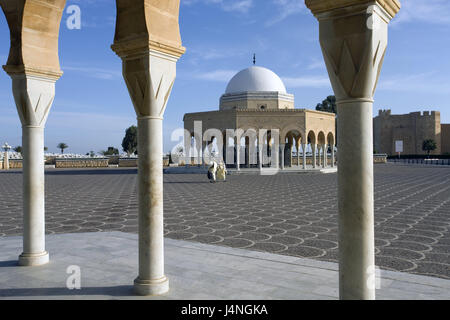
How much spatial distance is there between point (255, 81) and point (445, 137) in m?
36.7

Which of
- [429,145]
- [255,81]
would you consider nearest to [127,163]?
[255,81]

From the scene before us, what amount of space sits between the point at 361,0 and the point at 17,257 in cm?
447

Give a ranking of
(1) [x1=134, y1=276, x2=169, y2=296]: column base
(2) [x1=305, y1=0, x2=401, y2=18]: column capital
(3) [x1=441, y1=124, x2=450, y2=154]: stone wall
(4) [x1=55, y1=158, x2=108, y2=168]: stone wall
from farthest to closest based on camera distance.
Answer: (3) [x1=441, y1=124, x2=450, y2=154]: stone wall, (4) [x1=55, y1=158, x2=108, y2=168]: stone wall, (1) [x1=134, y1=276, x2=169, y2=296]: column base, (2) [x1=305, y1=0, x2=401, y2=18]: column capital

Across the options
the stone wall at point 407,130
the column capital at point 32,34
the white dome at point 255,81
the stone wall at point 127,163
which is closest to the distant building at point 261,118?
the white dome at point 255,81

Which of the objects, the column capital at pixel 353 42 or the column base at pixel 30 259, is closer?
the column capital at pixel 353 42

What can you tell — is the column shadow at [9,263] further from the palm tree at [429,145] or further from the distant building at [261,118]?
the palm tree at [429,145]

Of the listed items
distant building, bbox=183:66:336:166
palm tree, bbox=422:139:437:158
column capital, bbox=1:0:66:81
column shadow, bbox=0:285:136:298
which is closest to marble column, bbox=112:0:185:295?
column shadow, bbox=0:285:136:298

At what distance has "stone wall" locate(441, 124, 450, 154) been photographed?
53253 mm

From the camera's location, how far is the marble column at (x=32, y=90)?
13.7 ft

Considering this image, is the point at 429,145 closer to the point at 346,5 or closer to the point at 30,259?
the point at 30,259

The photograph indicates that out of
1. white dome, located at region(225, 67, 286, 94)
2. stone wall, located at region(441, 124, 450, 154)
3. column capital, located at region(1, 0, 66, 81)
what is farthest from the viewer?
stone wall, located at region(441, 124, 450, 154)

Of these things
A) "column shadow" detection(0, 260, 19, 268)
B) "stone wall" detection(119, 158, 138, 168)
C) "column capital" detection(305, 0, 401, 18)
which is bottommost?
"column shadow" detection(0, 260, 19, 268)

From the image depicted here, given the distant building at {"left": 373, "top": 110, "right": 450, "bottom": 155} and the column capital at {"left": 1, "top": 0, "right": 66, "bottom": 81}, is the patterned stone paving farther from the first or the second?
the distant building at {"left": 373, "top": 110, "right": 450, "bottom": 155}

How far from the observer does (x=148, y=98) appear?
130 inches
